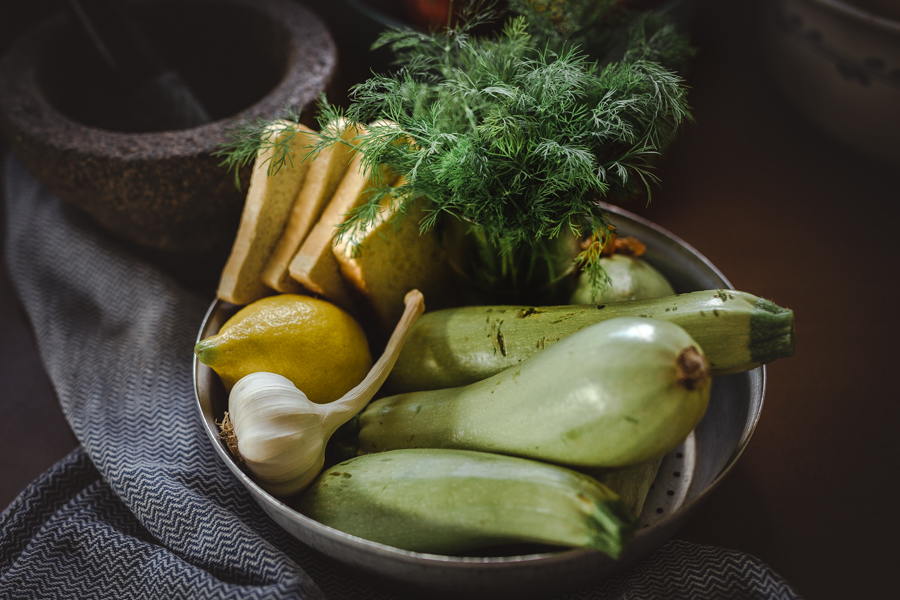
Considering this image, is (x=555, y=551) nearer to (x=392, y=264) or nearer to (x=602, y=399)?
(x=602, y=399)

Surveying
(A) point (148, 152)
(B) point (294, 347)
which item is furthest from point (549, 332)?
(A) point (148, 152)

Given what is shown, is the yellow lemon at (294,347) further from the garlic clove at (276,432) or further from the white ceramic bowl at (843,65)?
the white ceramic bowl at (843,65)

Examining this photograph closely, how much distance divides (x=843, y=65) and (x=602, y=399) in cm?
72

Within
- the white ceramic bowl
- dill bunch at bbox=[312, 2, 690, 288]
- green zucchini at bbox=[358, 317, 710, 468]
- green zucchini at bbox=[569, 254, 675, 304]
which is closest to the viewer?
green zucchini at bbox=[358, 317, 710, 468]

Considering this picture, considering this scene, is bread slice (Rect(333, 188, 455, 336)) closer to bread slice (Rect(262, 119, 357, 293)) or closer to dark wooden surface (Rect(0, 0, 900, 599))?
bread slice (Rect(262, 119, 357, 293))

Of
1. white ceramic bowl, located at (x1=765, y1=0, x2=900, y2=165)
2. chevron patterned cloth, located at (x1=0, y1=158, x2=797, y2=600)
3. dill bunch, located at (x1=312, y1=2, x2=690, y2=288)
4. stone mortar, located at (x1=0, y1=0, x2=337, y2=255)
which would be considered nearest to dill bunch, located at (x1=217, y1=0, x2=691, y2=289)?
dill bunch, located at (x1=312, y1=2, x2=690, y2=288)

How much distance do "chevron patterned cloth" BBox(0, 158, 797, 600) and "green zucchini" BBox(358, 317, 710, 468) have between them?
0.15 m

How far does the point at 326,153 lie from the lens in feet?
2.06

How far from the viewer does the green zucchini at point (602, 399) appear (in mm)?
395

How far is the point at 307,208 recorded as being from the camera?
64 cm

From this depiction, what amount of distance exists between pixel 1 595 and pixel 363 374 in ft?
1.17

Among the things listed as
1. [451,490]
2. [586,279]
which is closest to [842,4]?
[586,279]

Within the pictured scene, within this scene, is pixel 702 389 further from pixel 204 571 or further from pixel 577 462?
pixel 204 571

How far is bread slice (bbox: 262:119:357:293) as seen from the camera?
24.9 inches
